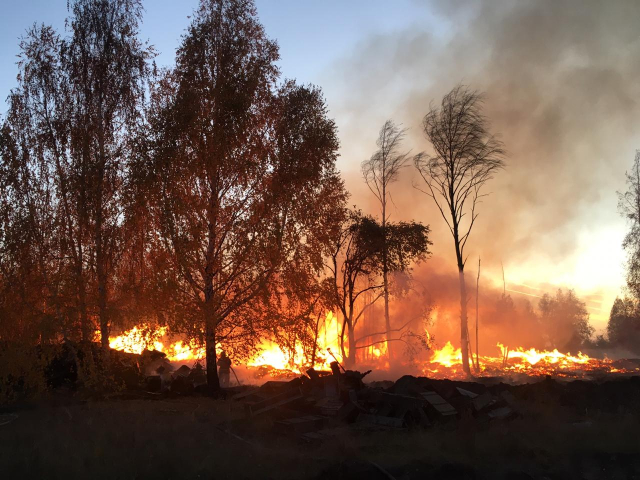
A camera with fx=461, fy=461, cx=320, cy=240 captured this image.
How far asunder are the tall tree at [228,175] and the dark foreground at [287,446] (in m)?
3.87

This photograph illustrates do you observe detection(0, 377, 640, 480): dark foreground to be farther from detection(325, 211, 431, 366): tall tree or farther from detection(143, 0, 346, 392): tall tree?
detection(325, 211, 431, 366): tall tree

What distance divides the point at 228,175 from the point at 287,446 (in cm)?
968

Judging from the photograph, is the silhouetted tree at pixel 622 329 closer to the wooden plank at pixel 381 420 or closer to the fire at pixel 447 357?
the fire at pixel 447 357

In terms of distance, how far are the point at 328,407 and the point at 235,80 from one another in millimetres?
12007

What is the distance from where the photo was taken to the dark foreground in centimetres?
895

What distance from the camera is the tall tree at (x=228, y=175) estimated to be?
51.3 feet

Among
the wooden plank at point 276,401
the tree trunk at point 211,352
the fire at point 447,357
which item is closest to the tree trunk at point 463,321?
the fire at point 447,357

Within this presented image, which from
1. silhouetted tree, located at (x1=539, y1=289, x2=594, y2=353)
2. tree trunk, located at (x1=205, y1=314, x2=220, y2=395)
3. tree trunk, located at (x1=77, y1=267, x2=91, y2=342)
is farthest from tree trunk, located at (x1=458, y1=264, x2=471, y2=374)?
silhouetted tree, located at (x1=539, y1=289, x2=594, y2=353)

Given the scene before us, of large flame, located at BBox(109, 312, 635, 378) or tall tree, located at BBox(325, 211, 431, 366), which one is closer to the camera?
large flame, located at BBox(109, 312, 635, 378)

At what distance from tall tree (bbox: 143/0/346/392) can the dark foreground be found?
12.7 feet

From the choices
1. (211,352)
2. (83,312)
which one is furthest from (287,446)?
(83,312)

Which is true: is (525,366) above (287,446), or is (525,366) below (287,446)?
below

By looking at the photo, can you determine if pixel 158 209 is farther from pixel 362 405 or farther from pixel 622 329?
pixel 622 329

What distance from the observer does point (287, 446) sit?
11.0 m
